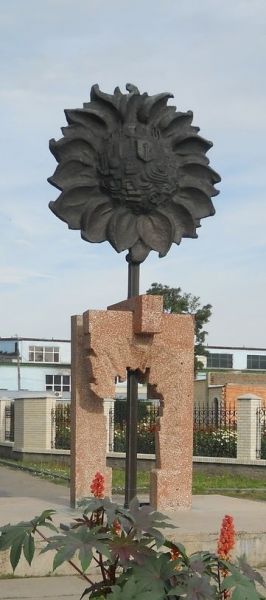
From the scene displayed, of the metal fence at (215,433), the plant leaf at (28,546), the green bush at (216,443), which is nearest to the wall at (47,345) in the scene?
the metal fence at (215,433)

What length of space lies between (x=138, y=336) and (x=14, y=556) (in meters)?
6.93

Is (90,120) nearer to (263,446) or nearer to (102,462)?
(102,462)

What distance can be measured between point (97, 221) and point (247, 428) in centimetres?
1271

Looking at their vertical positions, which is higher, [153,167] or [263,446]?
[153,167]

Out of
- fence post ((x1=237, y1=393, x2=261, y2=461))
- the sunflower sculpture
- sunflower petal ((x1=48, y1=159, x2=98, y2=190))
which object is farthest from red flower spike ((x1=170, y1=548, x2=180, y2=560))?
fence post ((x1=237, y1=393, x2=261, y2=461))

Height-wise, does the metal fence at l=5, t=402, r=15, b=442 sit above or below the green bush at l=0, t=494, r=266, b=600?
below

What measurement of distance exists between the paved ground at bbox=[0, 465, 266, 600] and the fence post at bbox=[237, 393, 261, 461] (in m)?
10.1

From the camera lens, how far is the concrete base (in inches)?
337

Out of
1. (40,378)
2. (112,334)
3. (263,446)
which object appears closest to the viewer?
(112,334)

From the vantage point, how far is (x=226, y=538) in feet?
13.8

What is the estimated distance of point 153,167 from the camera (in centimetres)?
1127

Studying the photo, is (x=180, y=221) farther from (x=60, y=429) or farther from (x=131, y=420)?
(x=60, y=429)

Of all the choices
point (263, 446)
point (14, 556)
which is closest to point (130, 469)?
point (14, 556)

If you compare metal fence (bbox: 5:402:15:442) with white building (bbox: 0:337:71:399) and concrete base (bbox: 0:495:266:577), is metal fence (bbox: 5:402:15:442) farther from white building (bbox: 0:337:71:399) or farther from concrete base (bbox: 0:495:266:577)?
white building (bbox: 0:337:71:399)
